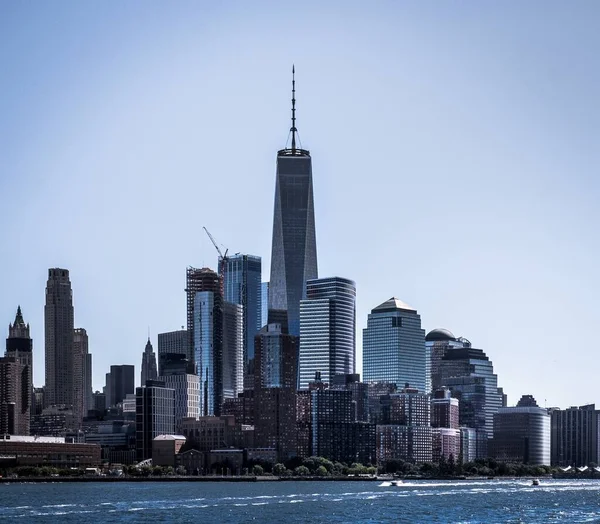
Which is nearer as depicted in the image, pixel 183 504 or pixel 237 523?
pixel 237 523

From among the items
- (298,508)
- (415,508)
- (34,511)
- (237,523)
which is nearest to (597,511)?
(415,508)

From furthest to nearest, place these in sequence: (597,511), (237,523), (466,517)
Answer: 1. (597,511)
2. (466,517)
3. (237,523)

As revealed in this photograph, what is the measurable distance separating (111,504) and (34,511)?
740 inches

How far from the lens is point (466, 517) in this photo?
176m

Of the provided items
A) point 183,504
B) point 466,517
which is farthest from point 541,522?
point 183,504

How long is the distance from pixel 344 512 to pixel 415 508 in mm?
15125

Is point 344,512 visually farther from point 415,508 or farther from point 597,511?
point 597,511

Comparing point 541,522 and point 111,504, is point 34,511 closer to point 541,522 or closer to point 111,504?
point 111,504

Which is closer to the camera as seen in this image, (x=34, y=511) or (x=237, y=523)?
(x=237, y=523)

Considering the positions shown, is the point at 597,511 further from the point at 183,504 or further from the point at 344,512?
the point at 183,504

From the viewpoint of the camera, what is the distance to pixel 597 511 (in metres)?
191

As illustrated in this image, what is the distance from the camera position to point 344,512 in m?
185

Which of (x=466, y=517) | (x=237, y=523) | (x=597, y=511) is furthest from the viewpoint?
(x=597, y=511)

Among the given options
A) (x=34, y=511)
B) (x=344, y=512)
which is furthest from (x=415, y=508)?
(x=34, y=511)
